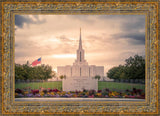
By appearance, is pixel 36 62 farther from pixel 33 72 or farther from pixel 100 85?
pixel 100 85

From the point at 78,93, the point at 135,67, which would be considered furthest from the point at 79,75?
the point at 135,67

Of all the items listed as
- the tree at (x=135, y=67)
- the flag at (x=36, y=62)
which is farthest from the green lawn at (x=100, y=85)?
the flag at (x=36, y=62)

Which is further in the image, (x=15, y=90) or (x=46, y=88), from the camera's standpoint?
(x=46, y=88)

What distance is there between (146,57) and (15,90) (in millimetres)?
5197

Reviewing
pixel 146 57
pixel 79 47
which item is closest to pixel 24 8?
pixel 79 47

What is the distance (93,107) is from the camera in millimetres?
7121

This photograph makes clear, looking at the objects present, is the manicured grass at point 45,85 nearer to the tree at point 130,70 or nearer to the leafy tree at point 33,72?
the leafy tree at point 33,72

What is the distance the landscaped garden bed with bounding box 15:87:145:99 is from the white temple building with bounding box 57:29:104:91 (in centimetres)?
24

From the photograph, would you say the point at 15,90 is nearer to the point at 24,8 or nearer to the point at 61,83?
the point at 61,83

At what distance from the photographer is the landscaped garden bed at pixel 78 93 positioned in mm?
7661

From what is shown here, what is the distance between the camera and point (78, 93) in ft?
25.8

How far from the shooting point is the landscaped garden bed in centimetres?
766

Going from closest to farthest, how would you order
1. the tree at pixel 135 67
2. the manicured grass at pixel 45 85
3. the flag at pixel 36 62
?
the tree at pixel 135 67 → the flag at pixel 36 62 → the manicured grass at pixel 45 85

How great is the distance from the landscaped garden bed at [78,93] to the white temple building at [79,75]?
24cm
